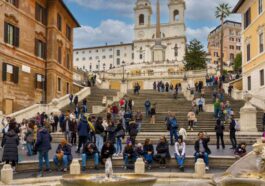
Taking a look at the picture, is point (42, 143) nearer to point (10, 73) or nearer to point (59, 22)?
point (10, 73)

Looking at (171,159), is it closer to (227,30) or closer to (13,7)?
(13,7)

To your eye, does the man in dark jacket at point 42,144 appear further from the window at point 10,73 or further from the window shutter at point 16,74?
the window shutter at point 16,74

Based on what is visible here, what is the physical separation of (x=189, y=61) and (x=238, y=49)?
57529 millimetres

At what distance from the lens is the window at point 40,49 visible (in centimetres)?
3675

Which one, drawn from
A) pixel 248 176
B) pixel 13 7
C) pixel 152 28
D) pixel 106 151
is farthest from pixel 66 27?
pixel 152 28

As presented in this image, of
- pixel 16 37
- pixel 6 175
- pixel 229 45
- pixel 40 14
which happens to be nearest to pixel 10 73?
pixel 16 37

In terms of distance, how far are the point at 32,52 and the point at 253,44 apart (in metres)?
20.4

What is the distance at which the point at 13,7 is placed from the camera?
105 feet

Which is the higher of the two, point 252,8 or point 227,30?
point 227,30

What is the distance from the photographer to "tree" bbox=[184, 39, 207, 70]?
75375mm

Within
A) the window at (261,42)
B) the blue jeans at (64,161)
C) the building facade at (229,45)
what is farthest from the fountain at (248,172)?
the building facade at (229,45)

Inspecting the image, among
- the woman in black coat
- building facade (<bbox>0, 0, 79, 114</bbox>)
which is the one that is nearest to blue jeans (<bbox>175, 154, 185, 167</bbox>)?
the woman in black coat

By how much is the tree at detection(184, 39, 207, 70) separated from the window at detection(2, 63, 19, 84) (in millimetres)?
48116

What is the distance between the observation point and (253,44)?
3675cm
